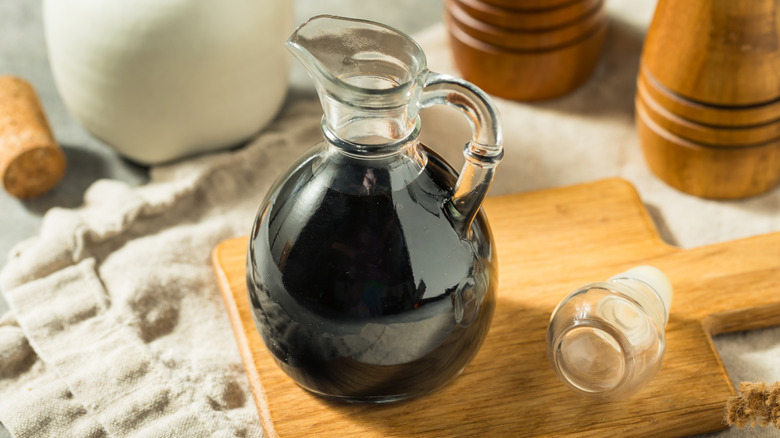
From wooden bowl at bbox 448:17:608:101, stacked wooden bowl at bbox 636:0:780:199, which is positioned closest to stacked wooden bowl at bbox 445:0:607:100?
wooden bowl at bbox 448:17:608:101

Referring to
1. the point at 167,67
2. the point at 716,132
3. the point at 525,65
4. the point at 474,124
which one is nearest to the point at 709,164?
the point at 716,132

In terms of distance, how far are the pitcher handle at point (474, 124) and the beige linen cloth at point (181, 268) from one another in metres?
0.25

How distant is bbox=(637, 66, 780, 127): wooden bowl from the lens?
73cm

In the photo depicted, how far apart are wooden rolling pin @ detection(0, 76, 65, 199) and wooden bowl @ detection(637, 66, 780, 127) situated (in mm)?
582

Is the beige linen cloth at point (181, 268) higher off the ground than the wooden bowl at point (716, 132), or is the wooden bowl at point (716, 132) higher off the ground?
the wooden bowl at point (716, 132)

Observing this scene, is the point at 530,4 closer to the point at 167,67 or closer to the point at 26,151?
the point at 167,67

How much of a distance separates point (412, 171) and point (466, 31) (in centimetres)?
44

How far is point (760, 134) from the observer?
29.5 inches

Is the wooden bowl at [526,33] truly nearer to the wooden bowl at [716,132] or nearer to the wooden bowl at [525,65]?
the wooden bowl at [525,65]

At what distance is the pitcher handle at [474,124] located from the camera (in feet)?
1.51

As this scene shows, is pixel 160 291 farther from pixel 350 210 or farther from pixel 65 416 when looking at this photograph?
pixel 350 210

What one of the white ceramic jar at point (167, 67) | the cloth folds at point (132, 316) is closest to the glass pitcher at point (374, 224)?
the cloth folds at point (132, 316)

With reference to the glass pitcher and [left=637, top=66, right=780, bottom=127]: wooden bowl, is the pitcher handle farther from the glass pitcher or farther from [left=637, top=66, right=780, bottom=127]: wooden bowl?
[left=637, top=66, right=780, bottom=127]: wooden bowl

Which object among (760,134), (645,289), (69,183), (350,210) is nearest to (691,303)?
(645,289)
